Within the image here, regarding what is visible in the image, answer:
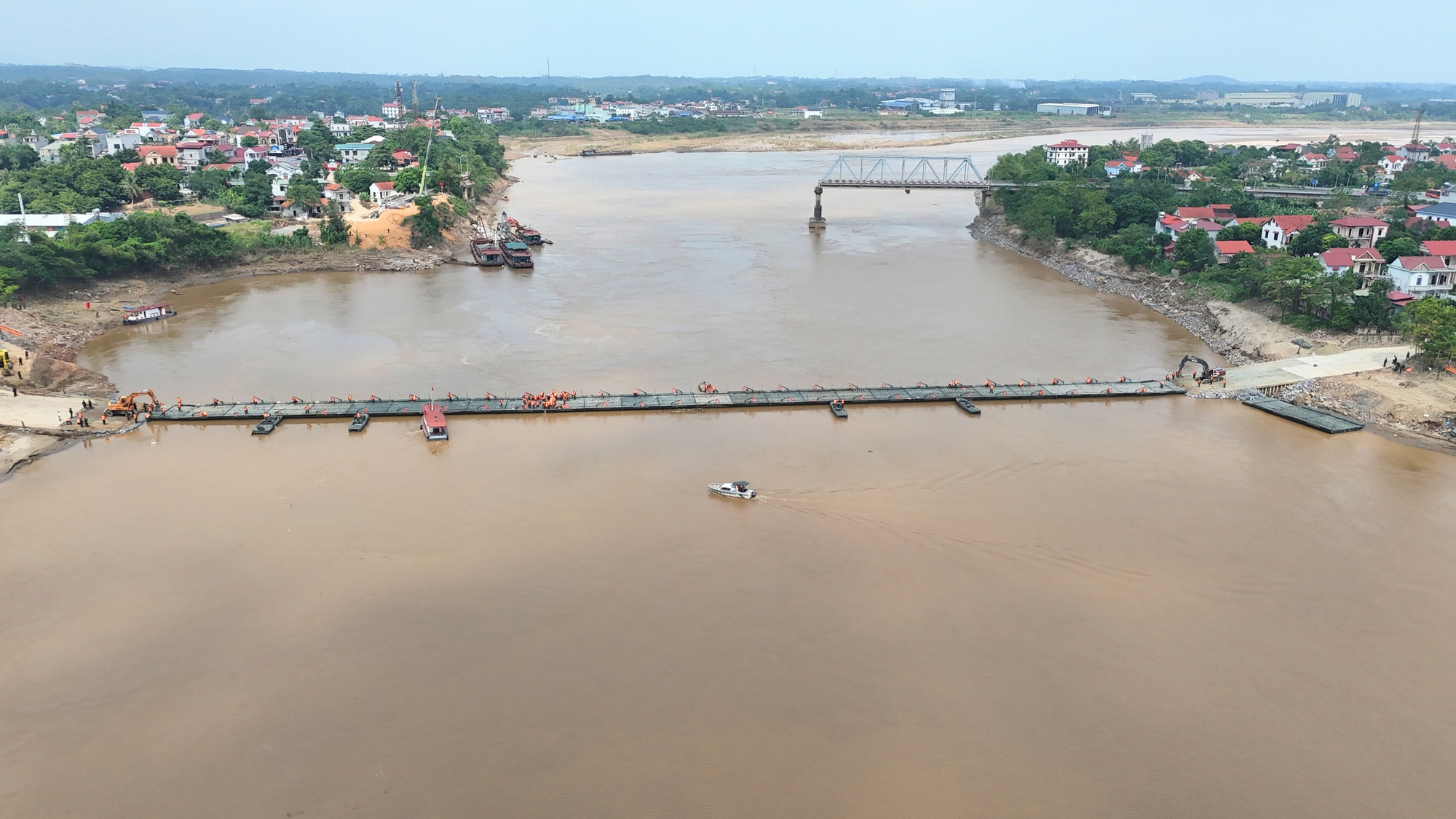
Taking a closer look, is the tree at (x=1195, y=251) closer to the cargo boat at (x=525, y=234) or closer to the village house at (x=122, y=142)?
the cargo boat at (x=525, y=234)

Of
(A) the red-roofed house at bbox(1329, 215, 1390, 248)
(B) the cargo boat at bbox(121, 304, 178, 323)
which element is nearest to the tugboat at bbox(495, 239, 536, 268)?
(B) the cargo boat at bbox(121, 304, 178, 323)

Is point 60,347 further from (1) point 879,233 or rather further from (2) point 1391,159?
(2) point 1391,159

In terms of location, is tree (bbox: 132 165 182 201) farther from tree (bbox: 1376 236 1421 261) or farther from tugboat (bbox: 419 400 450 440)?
tree (bbox: 1376 236 1421 261)

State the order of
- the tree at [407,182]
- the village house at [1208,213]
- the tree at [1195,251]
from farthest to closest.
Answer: the tree at [407,182] < the village house at [1208,213] < the tree at [1195,251]

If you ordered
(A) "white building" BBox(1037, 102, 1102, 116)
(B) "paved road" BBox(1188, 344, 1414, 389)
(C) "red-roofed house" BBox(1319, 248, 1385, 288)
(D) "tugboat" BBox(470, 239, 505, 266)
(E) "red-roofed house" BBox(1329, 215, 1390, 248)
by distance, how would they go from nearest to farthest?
(B) "paved road" BBox(1188, 344, 1414, 389) → (C) "red-roofed house" BBox(1319, 248, 1385, 288) → (E) "red-roofed house" BBox(1329, 215, 1390, 248) → (D) "tugboat" BBox(470, 239, 505, 266) → (A) "white building" BBox(1037, 102, 1102, 116)

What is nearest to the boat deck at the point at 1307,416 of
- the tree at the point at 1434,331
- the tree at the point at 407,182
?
the tree at the point at 1434,331

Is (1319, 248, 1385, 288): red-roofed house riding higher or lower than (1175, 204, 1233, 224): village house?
lower

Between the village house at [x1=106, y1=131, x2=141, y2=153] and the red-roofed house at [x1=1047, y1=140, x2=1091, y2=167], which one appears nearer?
the village house at [x1=106, y1=131, x2=141, y2=153]
